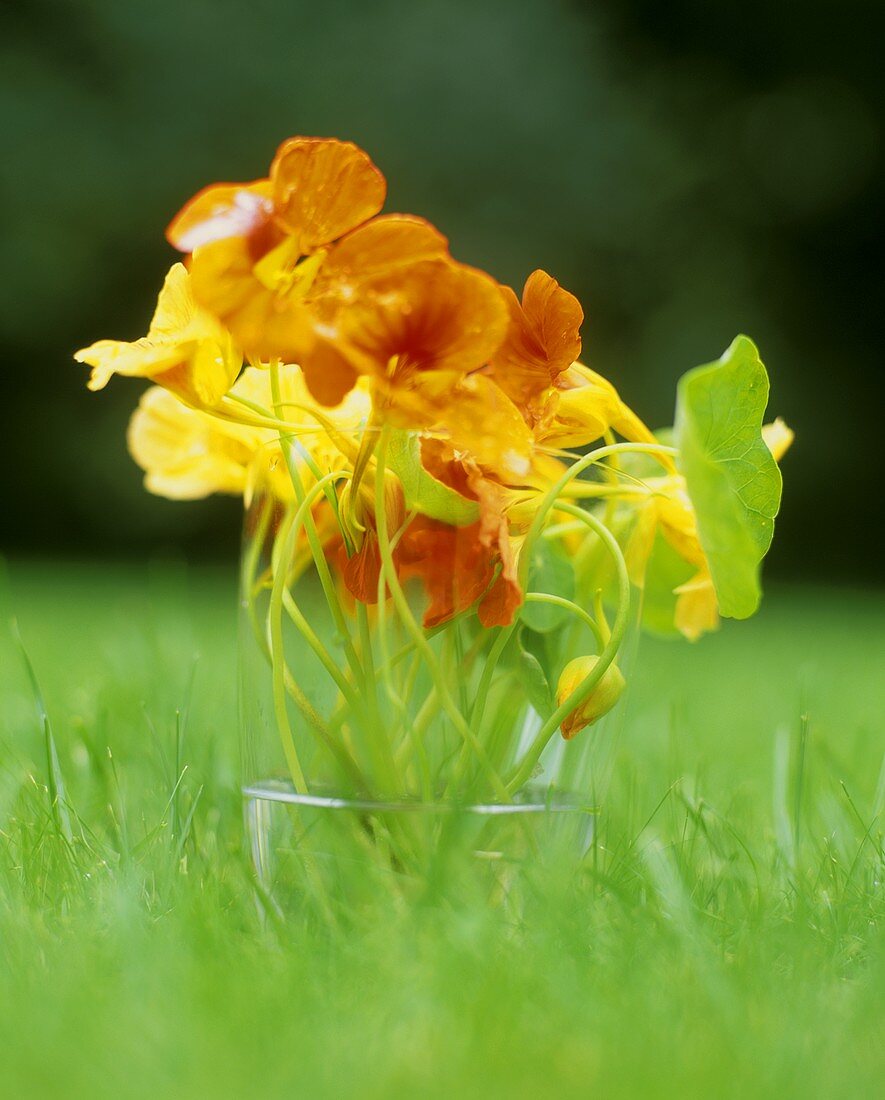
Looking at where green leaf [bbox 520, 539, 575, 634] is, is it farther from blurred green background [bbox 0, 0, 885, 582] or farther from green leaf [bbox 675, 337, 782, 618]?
blurred green background [bbox 0, 0, 885, 582]

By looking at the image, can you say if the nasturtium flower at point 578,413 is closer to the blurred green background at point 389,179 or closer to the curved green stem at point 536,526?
the curved green stem at point 536,526

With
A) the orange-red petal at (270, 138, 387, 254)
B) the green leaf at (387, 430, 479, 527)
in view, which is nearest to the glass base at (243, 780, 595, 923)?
the green leaf at (387, 430, 479, 527)

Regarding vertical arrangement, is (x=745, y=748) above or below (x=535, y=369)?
below

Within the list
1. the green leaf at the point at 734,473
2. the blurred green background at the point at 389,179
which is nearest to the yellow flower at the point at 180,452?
the green leaf at the point at 734,473

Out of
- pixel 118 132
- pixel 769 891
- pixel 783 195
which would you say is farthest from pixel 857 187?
pixel 769 891

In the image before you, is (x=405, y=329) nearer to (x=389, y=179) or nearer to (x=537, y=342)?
(x=537, y=342)

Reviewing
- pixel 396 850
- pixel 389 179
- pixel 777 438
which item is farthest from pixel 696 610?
pixel 389 179

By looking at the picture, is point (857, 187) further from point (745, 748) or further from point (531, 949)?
point (531, 949)
